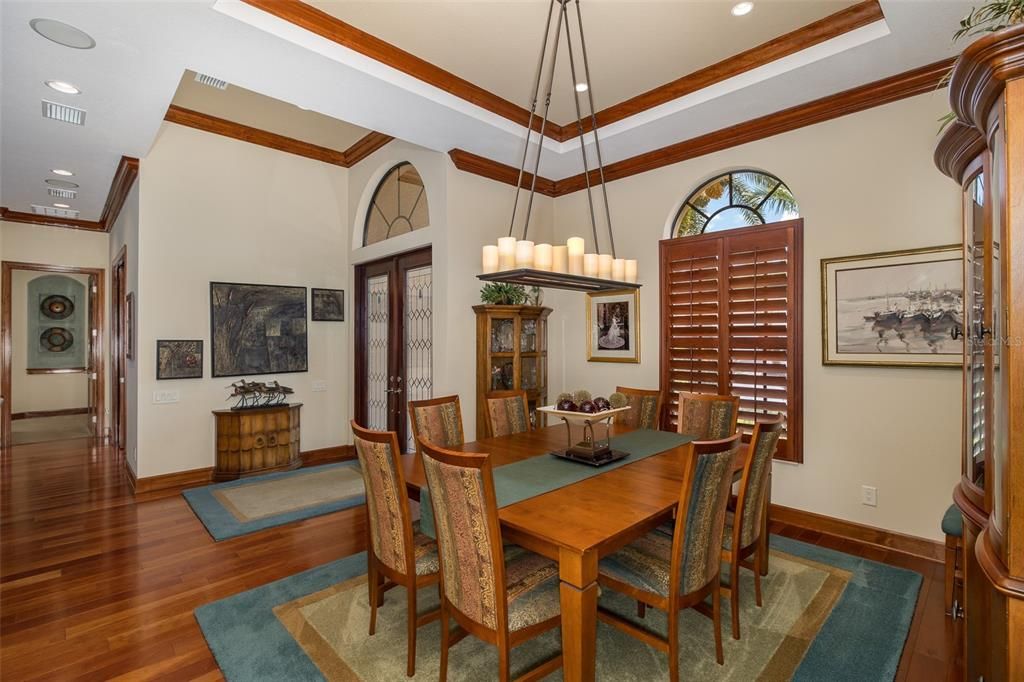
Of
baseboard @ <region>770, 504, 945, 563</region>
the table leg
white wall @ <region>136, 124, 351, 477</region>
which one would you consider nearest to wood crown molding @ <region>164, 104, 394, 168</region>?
white wall @ <region>136, 124, 351, 477</region>

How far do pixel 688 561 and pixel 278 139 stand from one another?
17.9 ft

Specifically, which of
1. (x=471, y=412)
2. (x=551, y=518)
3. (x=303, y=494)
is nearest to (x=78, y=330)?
(x=303, y=494)

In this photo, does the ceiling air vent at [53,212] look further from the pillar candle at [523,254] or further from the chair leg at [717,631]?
the chair leg at [717,631]

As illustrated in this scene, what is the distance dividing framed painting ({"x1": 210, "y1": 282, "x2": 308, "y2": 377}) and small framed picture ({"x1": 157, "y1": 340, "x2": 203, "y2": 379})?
140mm

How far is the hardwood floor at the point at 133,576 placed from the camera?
219cm

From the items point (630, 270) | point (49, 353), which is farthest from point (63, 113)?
point (49, 353)

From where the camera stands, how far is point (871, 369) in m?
3.26

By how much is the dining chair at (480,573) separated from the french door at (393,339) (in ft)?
9.36

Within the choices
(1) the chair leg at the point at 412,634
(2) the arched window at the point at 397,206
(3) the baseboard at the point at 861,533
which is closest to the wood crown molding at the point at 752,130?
(2) the arched window at the point at 397,206

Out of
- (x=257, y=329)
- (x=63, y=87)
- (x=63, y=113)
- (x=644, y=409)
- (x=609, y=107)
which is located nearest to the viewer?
(x=63, y=87)

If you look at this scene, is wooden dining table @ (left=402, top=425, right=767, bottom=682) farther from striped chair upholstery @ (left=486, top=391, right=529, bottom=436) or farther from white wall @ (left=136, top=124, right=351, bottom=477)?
white wall @ (left=136, top=124, right=351, bottom=477)

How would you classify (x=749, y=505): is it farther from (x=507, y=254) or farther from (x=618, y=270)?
(x=507, y=254)

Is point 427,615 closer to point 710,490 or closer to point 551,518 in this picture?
point 551,518

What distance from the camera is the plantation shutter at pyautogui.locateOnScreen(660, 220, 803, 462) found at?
3572 mm
